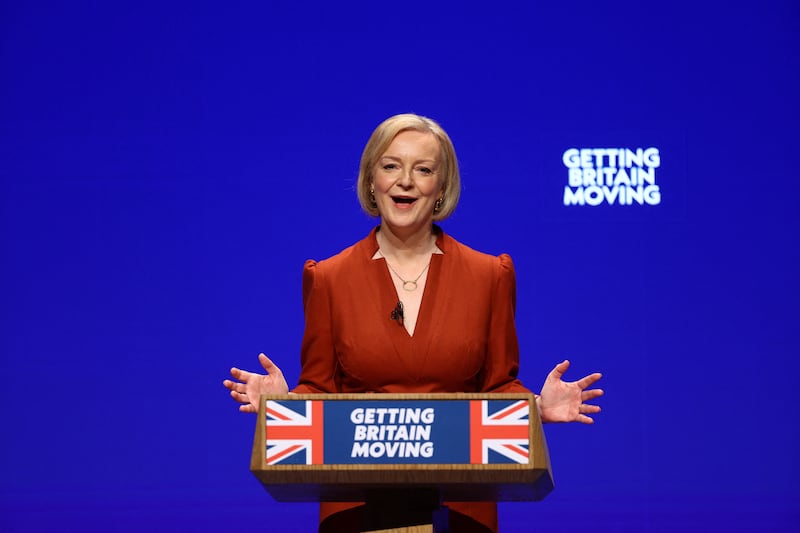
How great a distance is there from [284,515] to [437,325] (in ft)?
5.99

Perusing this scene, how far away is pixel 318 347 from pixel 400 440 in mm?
→ 619

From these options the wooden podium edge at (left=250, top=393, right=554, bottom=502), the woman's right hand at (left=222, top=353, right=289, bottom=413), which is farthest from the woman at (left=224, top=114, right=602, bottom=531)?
the wooden podium edge at (left=250, top=393, right=554, bottom=502)

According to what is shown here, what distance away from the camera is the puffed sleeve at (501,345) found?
227 centimetres

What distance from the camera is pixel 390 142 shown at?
2.33 metres

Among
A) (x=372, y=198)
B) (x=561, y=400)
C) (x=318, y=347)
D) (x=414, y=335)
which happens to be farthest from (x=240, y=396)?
(x=561, y=400)

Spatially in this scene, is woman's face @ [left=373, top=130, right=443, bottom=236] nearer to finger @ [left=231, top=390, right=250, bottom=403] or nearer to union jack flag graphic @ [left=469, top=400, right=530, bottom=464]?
finger @ [left=231, top=390, right=250, bottom=403]

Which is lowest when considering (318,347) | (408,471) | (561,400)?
(408,471)

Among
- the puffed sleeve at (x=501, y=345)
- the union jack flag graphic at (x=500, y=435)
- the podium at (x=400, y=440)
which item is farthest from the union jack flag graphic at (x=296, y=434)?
the puffed sleeve at (x=501, y=345)

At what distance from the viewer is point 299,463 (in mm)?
1697

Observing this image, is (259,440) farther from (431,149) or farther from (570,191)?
(570,191)

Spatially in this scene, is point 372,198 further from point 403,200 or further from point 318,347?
point 318,347

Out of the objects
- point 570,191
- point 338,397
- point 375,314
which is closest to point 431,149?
point 375,314

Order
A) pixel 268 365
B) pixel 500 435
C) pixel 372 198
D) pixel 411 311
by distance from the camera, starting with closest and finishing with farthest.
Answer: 1. pixel 500 435
2. pixel 268 365
3. pixel 411 311
4. pixel 372 198

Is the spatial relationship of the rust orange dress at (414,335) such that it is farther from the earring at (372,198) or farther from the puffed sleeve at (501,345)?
the earring at (372,198)
